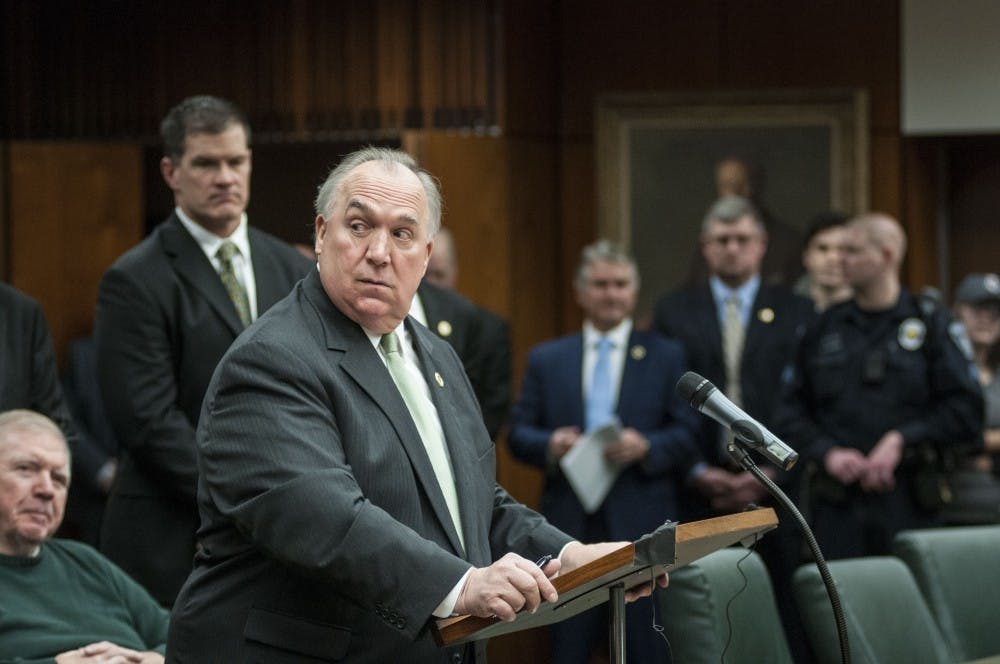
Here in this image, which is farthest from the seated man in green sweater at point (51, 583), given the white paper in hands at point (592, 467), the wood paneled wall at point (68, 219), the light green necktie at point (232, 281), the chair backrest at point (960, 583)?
the wood paneled wall at point (68, 219)

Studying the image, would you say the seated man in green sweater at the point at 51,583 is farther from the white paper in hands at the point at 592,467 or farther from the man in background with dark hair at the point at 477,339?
the white paper in hands at the point at 592,467

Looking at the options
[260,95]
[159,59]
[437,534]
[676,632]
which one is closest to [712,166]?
[260,95]

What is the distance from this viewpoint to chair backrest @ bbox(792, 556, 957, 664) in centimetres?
363

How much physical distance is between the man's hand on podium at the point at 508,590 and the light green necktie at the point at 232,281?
164 cm

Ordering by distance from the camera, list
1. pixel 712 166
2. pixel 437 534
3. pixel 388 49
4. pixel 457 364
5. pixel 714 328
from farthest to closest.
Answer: pixel 712 166 → pixel 388 49 → pixel 714 328 → pixel 457 364 → pixel 437 534

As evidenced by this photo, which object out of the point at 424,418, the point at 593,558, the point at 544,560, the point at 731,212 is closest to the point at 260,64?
the point at 731,212

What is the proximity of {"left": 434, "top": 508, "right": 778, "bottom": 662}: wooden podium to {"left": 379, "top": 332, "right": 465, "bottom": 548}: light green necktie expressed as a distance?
0.87ft

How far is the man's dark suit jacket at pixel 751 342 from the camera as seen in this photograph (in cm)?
580

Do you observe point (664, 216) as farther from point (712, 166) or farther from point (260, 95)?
point (260, 95)

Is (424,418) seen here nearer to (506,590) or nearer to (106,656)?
(506,590)

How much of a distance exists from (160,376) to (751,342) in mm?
2716

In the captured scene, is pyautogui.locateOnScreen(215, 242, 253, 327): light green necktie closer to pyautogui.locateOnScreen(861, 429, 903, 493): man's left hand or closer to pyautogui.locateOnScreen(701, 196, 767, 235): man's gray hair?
pyautogui.locateOnScreen(861, 429, 903, 493): man's left hand

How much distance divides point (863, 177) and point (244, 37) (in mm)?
3118

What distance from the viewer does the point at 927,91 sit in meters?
7.58
